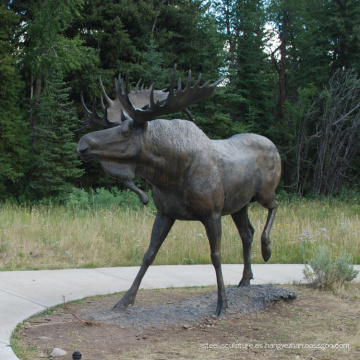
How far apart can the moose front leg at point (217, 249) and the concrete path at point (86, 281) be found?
1726mm

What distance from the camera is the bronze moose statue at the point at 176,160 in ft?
14.9

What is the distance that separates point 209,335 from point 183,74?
Answer: 21143 mm

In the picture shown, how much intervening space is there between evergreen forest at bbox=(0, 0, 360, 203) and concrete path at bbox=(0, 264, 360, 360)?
1115cm

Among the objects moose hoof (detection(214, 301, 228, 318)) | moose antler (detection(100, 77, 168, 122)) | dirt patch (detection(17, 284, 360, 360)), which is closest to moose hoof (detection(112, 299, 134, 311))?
dirt patch (detection(17, 284, 360, 360))

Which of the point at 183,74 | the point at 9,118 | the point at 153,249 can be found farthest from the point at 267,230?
the point at 183,74

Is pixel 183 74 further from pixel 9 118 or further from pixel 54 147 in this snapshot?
pixel 9 118

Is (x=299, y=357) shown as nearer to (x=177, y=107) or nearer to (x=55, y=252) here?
(x=177, y=107)

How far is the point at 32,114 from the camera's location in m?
22.1

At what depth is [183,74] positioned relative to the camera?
24.7 meters

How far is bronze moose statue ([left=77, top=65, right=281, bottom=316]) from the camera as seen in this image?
14.9 ft

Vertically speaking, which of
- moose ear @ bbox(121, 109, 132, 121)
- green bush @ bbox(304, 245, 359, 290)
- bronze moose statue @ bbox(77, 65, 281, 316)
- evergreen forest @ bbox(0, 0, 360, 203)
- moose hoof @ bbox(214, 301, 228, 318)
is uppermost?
evergreen forest @ bbox(0, 0, 360, 203)

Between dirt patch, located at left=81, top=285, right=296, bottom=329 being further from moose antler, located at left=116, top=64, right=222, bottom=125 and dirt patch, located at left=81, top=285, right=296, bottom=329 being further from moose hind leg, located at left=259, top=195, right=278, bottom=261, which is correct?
moose antler, located at left=116, top=64, right=222, bottom=125

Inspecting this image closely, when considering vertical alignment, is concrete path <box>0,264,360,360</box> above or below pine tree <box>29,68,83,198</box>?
below

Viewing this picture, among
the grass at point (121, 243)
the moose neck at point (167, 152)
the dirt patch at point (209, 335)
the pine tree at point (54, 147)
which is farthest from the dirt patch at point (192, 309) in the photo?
the pine tree at point (54, 147)
